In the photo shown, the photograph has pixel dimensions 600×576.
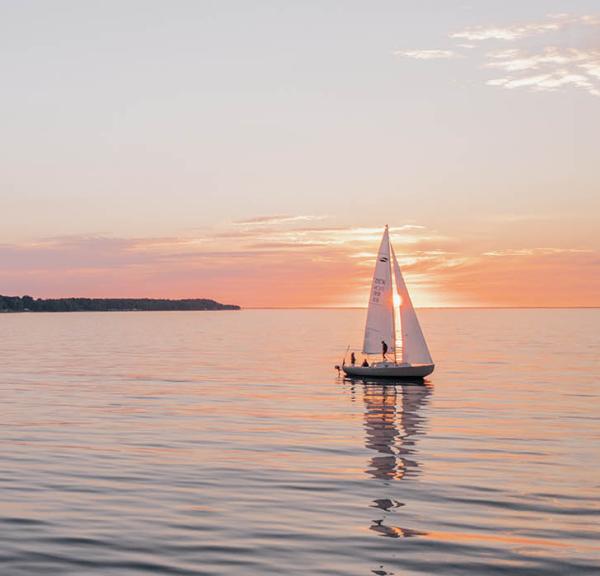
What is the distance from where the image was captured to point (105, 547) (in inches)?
871

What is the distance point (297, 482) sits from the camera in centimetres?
3083

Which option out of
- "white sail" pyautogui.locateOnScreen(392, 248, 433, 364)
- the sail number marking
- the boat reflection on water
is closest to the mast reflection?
the boat reflection on water

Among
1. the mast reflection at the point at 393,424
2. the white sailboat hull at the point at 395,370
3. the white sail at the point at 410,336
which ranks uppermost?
the white sail at the point at 410,336

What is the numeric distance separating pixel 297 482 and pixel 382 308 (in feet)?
160

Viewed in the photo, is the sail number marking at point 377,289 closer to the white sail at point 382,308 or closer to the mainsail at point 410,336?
the white sail at point 382,308

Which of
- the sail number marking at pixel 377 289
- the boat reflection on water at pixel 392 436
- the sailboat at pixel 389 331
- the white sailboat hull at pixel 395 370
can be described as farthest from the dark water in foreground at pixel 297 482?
the sail number marking at pixel 377 289

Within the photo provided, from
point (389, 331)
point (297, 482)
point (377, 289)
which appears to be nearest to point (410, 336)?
point (389, 331)

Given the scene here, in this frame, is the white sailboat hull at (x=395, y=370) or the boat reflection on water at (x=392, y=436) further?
the white sailboat hull at (x=395, y=370)

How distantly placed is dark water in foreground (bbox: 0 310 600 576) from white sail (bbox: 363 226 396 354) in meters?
9.87

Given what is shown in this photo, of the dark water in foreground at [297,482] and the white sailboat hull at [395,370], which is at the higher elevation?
the white sailboat hull at [395,370]

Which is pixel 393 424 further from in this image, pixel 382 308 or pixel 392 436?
pixel 382 308

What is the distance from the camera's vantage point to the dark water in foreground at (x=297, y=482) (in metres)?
21.5

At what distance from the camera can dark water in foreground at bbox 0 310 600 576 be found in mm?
21484

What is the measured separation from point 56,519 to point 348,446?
17756 millimetres
